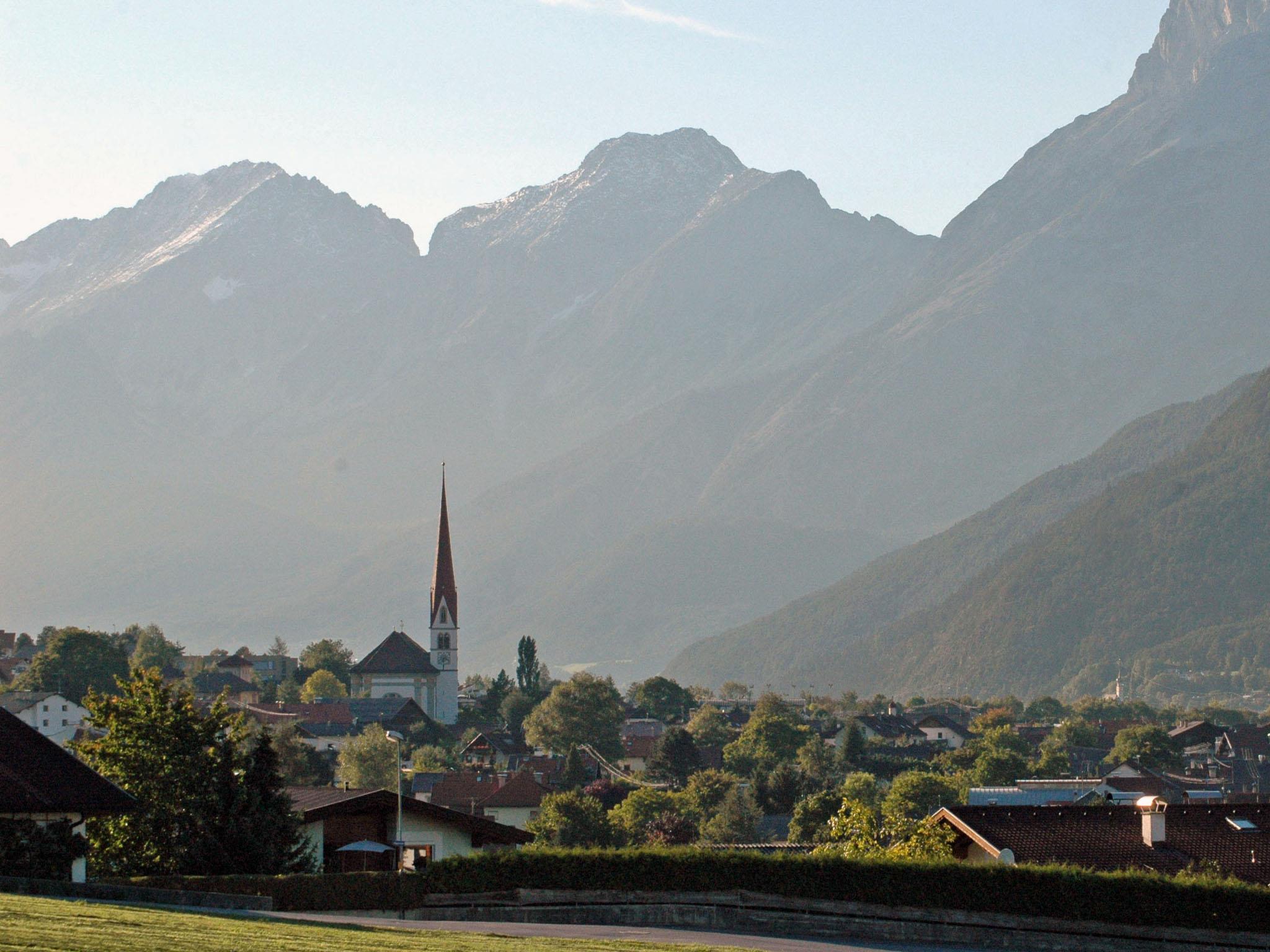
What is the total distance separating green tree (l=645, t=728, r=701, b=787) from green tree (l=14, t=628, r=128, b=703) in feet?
138

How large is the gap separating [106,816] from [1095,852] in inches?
922

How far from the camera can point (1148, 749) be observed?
14488 centimetres

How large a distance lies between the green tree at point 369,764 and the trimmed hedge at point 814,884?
241ft

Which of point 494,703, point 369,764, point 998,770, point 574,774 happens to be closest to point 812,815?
point 998,770

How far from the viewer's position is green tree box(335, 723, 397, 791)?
118m

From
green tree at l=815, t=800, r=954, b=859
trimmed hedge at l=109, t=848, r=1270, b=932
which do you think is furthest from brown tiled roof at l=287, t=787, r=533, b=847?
green tree at l=815, t=800, r=954, b=859

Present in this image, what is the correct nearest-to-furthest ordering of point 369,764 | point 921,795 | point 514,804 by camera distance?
point 514,804, point 921,795, point 369,764

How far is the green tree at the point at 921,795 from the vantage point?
335ft

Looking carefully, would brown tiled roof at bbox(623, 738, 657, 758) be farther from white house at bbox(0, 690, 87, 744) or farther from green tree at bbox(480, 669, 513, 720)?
white house at bbox(0, 690, 87, 744)

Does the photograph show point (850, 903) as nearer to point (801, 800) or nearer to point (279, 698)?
point (801, 800)

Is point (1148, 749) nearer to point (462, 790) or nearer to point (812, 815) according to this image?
point (812, 815)

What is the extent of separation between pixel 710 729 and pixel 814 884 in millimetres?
125814

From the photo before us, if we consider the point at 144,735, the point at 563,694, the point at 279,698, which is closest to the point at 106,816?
the point at 144,735

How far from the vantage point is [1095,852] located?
1832 inches
